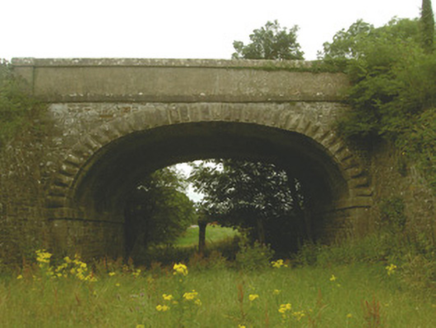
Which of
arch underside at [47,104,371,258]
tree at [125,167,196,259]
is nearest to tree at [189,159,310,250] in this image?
tree at [125,167,196,259]

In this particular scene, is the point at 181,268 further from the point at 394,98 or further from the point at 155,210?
the point at 155,210

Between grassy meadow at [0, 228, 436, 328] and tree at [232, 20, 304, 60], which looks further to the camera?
tree at [232, 20, 304, 60]

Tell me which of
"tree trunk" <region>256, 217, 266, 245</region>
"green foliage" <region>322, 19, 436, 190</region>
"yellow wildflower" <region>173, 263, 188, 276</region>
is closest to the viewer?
"yellow wildflower" <region>173, 263, 188, 276</region>

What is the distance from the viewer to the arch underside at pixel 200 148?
966 cm

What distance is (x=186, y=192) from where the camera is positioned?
19.1m

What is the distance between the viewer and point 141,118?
9703 mm

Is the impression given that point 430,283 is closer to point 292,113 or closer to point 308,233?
point 292,113

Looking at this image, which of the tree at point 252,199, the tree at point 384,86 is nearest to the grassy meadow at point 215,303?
the tree at point 384,86

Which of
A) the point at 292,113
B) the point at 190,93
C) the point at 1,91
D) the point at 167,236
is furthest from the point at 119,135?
the point at 167,236

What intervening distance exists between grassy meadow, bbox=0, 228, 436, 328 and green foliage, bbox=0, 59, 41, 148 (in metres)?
3.68

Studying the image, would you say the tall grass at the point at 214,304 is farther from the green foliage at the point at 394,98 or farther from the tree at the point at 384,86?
the tree at the point at 384,86

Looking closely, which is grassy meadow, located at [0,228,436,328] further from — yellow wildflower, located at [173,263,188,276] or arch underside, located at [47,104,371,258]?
arch underside, located at [47,104,371,258]

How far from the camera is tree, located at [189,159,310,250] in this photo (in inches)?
614

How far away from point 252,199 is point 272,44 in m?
12.4
